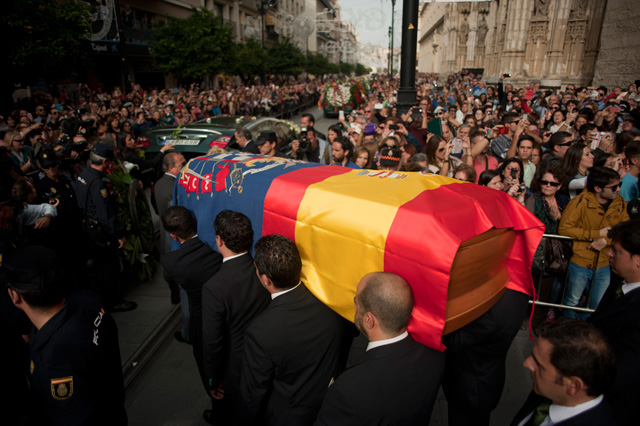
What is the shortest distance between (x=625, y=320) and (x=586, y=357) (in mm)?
654

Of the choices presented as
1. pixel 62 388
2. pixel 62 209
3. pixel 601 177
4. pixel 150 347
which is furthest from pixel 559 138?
pixel 62 209

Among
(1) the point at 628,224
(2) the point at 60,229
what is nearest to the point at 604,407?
(1) the point at 628,224

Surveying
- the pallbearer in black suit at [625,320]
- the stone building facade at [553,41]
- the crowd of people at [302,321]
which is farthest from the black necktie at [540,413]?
the stone building facade at [553,41]

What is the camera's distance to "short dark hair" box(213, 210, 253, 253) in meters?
2.46

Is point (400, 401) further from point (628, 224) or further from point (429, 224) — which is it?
point (628, 224)

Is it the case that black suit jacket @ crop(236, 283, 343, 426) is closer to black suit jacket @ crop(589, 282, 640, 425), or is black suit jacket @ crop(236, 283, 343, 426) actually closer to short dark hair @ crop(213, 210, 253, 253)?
short dark hair @ crop(213, 210, 253, 253)

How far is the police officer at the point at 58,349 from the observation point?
1.77m

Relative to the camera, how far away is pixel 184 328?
3.76 m

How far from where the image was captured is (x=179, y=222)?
290 centimetres

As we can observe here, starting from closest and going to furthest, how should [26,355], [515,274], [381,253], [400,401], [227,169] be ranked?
[400,401] → [381,253] → [515,274] → [26,355] → [227,169]

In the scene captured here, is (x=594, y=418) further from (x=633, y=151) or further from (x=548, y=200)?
(x=633, y=151)

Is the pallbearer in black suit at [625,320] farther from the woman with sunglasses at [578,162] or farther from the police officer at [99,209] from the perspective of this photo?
the police officer at [99,209]

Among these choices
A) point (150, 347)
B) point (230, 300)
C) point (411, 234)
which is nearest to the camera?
point (411, 234)

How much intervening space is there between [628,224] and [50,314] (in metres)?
3.07
